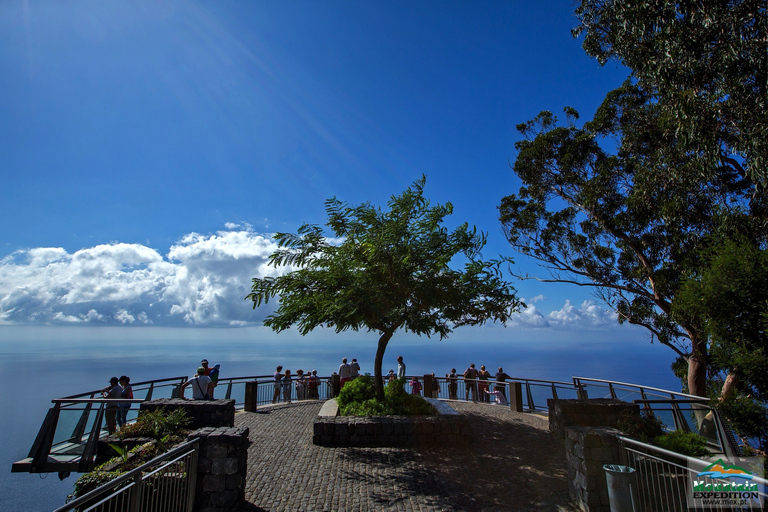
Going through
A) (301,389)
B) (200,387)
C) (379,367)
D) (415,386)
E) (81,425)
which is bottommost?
(415,386)

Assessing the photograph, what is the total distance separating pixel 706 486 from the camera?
14.7 ft

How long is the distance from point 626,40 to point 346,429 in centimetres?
1420

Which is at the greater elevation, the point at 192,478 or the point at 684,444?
the point at 684,444

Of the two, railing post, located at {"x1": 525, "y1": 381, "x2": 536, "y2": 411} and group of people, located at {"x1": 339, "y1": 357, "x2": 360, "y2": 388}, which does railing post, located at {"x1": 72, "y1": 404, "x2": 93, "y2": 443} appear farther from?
railing post, located at {"x1": 525, "y1": 381, "x2": 536, "y2": 411}

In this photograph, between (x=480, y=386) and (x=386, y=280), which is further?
(x=480, y=386)

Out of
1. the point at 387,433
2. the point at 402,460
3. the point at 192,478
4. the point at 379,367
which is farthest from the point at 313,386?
the point at 192,478

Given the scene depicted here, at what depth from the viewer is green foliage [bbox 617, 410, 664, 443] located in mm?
7922

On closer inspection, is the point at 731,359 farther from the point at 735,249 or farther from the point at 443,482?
the point at 443,482

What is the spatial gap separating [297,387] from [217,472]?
11968mm

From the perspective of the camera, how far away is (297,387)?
17.3 m

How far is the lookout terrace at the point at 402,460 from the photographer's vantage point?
5.05 meters

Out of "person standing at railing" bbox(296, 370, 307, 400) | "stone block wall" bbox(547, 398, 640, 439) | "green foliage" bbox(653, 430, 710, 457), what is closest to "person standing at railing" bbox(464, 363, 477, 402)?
"stone block wall" bbox(547, 398, 640, 439)

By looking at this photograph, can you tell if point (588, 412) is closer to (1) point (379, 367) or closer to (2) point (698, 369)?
(1) point (379, 367)

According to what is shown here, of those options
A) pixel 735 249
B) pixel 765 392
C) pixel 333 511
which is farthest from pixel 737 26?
pixel 333 511
